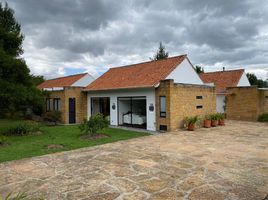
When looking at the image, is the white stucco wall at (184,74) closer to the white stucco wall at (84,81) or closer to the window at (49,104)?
the white stucco wall at (84,81)

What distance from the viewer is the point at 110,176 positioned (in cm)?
566

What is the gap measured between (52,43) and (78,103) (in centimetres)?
546

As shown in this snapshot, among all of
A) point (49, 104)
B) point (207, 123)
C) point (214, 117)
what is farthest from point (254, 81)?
point (49, 104)

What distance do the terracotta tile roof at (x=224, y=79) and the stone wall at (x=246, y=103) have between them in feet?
5.39

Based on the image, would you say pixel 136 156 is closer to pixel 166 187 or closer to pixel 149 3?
pixel 166 187

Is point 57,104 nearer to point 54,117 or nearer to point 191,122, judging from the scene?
point 54,117

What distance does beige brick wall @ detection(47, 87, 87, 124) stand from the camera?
18.5m

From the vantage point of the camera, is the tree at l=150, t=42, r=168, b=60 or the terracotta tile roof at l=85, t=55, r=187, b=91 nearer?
the terracotta tile roof at l=85, t=55, r=187, b=91

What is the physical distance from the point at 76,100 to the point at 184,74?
954cm

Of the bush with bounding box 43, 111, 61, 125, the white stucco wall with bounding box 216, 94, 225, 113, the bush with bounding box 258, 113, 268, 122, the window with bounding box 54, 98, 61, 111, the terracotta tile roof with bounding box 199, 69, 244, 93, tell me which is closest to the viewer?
the bush with bounding box 43, 111, 61, 125

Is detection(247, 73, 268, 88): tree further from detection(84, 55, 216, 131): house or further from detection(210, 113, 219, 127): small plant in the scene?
detection(210, 113, 219, 127): small plant

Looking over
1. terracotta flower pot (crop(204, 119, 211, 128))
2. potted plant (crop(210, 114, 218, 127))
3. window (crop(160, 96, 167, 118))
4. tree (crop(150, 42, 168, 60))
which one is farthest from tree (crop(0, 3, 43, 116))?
tree (crop(150, 42, 168, 60))

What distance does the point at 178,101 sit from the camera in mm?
13883

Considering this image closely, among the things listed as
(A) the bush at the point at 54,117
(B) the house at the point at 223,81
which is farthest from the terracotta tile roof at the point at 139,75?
(B) the house at the point at 223,81
